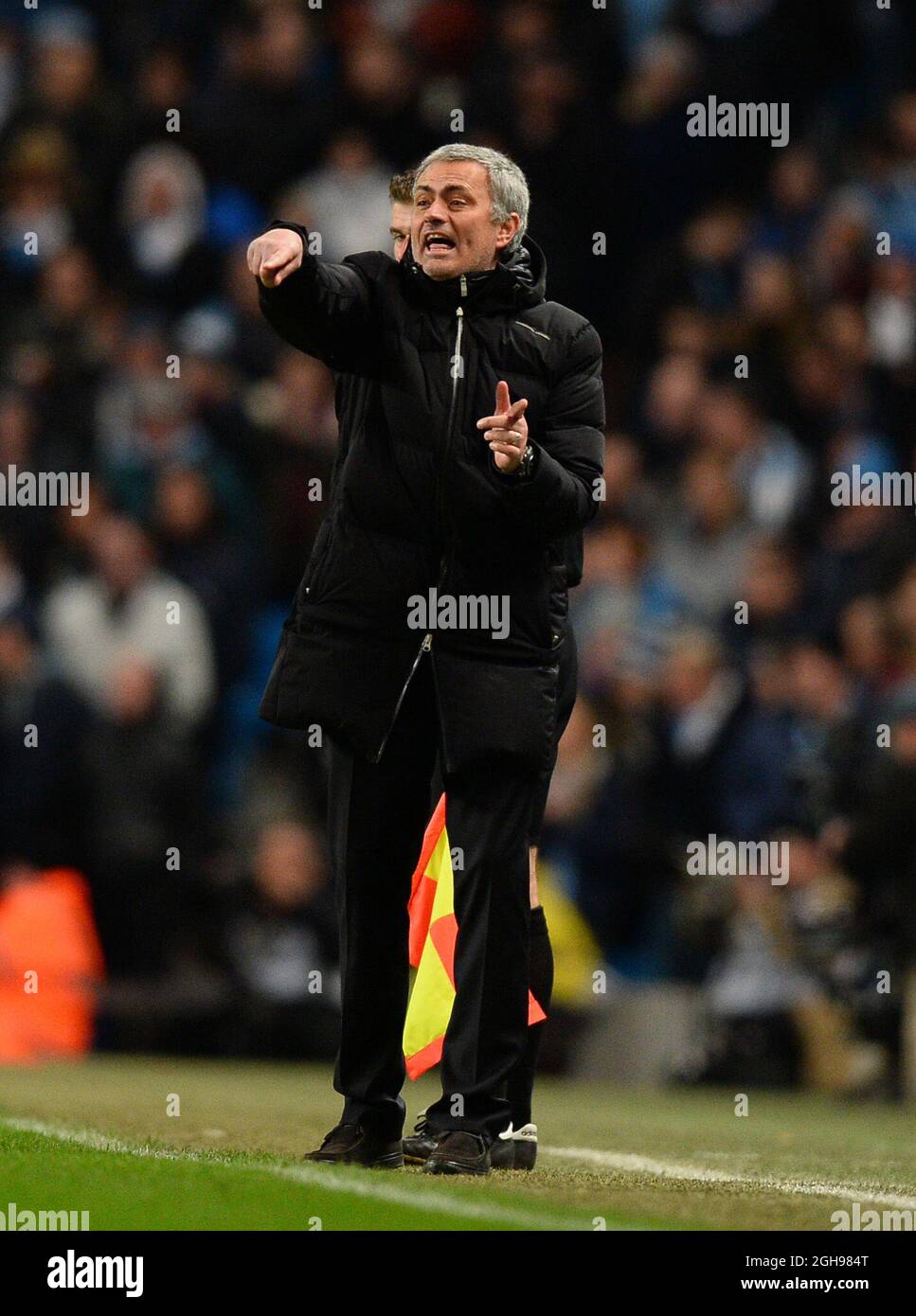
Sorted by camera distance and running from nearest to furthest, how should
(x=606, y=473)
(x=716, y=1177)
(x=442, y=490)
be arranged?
(x=442, y=490) → (x=716, y=1177) → (x=606, y=473)

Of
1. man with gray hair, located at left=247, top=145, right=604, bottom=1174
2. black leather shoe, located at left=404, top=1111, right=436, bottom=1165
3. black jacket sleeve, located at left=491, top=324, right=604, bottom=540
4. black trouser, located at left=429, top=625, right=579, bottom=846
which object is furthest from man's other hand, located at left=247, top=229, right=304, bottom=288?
black leather shoe, located at left=404, top=1111, right=436, bottom=1165

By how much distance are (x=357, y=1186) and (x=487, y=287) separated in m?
1.99

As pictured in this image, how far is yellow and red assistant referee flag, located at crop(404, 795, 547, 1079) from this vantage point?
21.7 ft

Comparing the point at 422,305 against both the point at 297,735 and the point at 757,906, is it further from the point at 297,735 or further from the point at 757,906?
the point at 297,735

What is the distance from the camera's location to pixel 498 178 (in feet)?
19.0

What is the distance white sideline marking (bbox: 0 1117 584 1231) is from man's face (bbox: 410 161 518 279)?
197cm

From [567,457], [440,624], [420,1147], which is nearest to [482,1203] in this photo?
[420,1147]

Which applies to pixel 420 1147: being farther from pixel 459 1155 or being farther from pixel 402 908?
pixel 402 908

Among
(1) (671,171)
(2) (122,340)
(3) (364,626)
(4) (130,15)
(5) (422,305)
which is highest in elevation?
(4) (130,15)

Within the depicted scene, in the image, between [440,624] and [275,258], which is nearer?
[275,258]

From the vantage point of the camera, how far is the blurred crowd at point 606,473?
11.3 m
